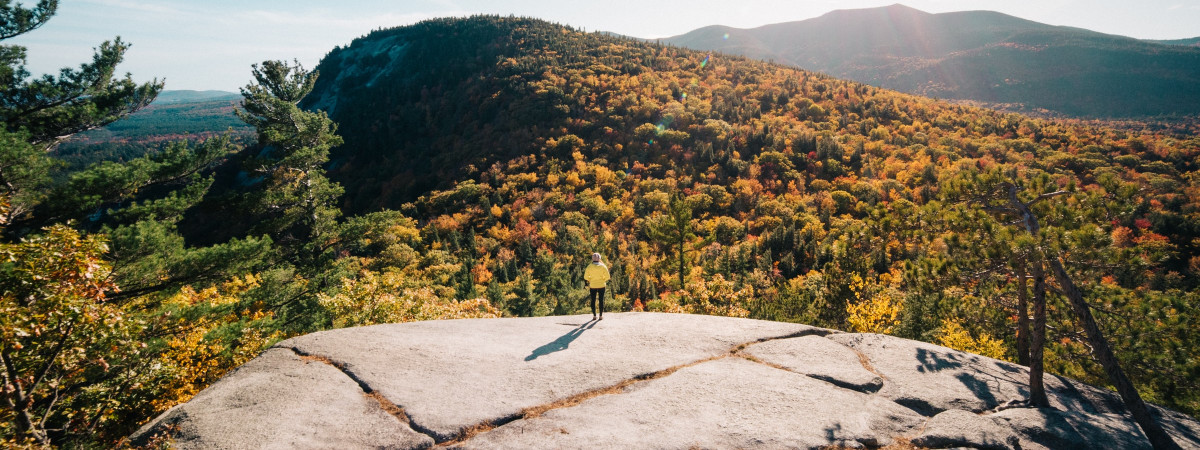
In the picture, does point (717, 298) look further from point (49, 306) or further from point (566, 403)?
point (49, 306)

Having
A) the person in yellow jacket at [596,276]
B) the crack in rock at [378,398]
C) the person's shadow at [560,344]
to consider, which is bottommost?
the person's shadow at [560,344]

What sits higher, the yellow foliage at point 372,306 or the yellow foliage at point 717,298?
the yellow foliage at point 372,306

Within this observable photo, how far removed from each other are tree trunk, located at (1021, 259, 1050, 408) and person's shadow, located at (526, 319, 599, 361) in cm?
842

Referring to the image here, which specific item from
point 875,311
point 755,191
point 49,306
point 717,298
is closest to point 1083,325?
point 875,311

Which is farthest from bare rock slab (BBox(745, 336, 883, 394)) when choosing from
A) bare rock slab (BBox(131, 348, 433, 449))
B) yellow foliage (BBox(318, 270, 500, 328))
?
yellow foliage (BBox(318, 270, 500, 328))

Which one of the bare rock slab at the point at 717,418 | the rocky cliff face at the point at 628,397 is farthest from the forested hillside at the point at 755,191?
the bare rock slab at the point at 717,418

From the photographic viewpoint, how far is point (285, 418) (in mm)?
6035

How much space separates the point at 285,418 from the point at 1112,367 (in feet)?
44.3

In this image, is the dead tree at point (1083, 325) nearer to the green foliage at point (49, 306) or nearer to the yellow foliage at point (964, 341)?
the yellow foliage at point (964, 341)

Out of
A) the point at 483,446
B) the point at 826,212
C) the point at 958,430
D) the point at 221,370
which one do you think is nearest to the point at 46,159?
the point at 221,370

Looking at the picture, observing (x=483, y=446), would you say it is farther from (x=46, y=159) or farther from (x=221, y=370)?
(x=221, y=370)

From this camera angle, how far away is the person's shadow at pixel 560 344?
852 cm

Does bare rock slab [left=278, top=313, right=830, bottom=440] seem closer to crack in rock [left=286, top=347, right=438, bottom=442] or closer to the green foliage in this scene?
crack in rock [left=286, top=347, right=438, bottom=442]

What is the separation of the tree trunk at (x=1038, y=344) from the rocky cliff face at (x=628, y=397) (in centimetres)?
27
